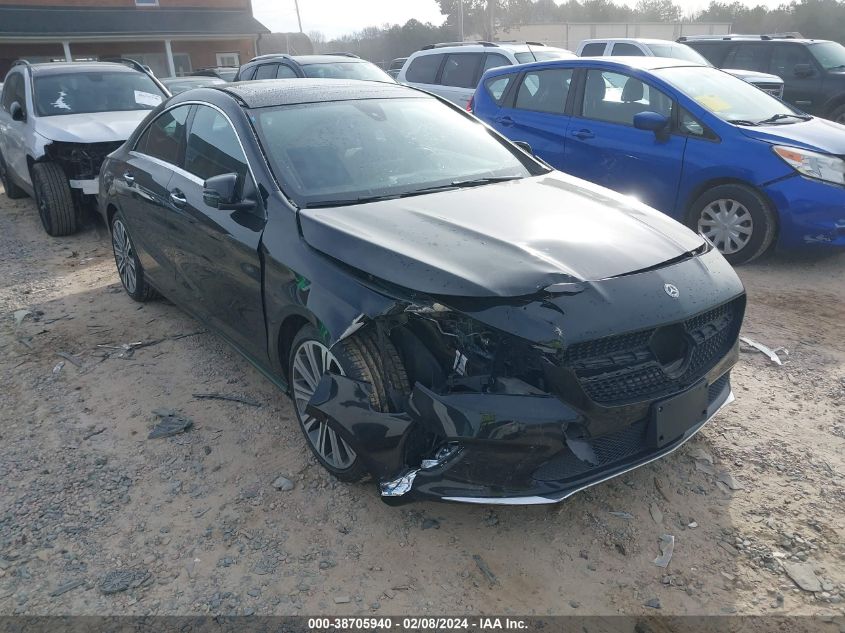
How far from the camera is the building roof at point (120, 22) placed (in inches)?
1041

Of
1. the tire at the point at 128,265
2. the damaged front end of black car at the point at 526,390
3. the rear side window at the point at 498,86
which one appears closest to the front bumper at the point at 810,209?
the rear side window at the point at 498,86

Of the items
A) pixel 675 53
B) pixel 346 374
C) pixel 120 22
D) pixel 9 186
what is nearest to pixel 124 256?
pixel 346 374

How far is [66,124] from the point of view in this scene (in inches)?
296

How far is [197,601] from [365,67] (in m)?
9.58

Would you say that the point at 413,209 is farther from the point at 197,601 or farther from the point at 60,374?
the point at 60,374

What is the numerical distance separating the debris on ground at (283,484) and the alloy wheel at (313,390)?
0.20 metres

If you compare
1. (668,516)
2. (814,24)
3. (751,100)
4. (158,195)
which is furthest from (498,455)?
(814,24)

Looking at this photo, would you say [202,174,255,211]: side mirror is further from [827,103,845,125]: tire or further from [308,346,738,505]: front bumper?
[827,103,845,125]: tire

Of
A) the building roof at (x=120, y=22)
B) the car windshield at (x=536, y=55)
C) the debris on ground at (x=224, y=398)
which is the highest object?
the building roof at (x=120, y=22)

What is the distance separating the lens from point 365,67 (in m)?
10.7

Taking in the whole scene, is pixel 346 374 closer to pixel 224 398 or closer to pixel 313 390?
pixel 313 390

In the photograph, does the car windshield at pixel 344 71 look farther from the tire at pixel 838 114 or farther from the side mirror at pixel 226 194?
the side mirror at pixel 226 194

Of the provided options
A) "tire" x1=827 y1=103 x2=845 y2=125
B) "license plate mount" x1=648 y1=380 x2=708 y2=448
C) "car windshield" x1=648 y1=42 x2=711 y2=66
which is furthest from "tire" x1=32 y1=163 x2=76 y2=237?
"tire" x1=827 y1=103 x2=845 y2=125

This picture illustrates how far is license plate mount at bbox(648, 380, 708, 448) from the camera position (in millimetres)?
2662
